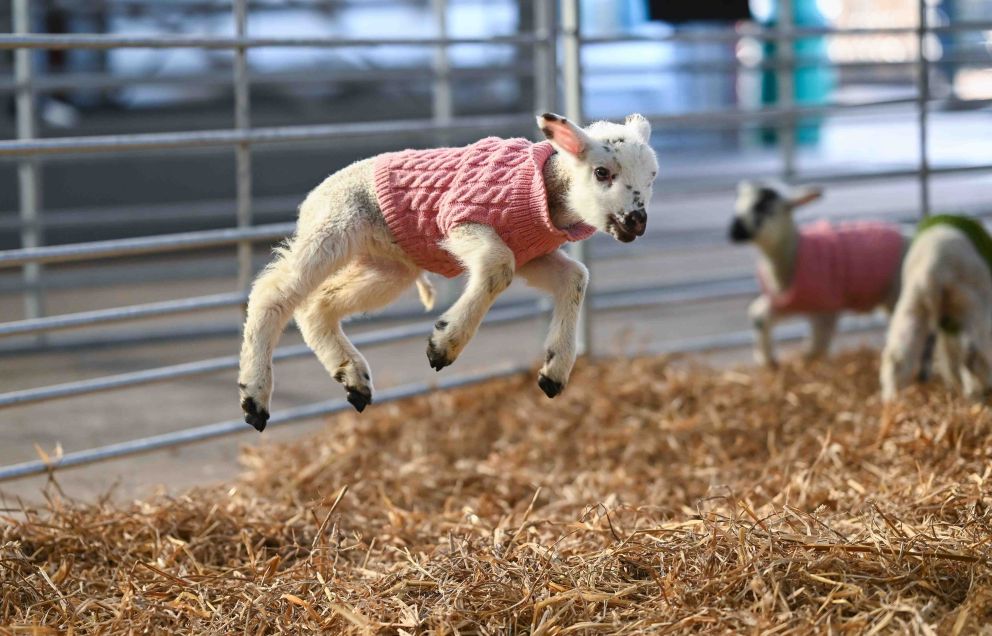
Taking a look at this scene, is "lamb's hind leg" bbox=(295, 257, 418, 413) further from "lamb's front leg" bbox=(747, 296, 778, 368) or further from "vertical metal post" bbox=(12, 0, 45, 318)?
"vertical metal post" bbox=(12, 0, 45, 318)

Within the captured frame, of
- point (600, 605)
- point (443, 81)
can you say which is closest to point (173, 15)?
point (443, 81)

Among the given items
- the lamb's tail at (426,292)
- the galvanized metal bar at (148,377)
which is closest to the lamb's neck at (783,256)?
the galvanized metal bar at (148,377)

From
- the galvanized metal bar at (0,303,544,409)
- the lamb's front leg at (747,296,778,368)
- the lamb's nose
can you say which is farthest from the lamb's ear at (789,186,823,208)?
the lamb's nose

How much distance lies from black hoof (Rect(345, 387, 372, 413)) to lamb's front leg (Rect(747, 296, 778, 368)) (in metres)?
3.44

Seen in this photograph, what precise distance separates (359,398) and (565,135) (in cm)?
44

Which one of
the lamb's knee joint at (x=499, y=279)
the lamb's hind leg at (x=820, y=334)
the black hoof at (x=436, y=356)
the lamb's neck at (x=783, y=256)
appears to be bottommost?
the lamb's hind leg at (x=820, y=334)

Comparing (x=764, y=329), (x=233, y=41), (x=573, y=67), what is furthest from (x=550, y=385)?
(x=764, y=329)

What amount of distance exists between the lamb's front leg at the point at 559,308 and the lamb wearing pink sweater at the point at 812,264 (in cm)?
315

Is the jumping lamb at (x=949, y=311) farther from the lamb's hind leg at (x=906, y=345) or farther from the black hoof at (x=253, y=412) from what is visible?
the black hoof at (x=253, y=412)

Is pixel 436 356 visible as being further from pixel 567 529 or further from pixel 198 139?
pixel 198 139

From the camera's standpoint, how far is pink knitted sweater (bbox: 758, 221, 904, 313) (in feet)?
14.8

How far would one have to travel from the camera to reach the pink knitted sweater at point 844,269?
14.8ft

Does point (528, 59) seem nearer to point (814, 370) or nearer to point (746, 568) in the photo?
point (814, 370)

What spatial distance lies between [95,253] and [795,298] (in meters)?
2.71
